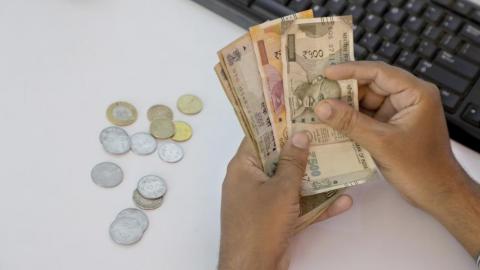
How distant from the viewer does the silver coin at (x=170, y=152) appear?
32.3 inches

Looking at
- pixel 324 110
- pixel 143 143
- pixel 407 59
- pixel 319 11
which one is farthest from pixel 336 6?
pixel 143 143

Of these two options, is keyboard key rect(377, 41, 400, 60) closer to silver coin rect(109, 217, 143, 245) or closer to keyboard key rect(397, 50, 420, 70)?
keyboard key rect(397, 50, 420, 70)

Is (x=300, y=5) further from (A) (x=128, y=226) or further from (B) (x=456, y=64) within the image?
(A) (x=128, y=226)

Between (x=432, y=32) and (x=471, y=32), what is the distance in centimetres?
6

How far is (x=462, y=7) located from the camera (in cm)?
94

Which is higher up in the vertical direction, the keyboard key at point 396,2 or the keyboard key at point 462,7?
the keyboard key at point 462,7

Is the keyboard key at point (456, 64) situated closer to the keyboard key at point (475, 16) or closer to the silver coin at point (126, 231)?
the keyboard key at point (475, 16)

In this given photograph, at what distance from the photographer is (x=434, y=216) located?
0.83 meters

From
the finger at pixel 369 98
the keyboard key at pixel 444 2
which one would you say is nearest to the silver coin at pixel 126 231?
the finger at pixel 369 98

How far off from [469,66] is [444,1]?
0.11 metres

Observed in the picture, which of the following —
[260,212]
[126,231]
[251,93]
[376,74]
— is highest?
[376,74]

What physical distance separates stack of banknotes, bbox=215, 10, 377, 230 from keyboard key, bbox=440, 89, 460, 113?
0.14 metres

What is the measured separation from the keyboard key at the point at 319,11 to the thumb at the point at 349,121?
191 mm

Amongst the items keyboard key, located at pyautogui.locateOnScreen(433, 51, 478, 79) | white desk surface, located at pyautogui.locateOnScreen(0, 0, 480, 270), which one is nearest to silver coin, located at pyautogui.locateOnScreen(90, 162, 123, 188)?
white desk surface, located at pyautogui.locateOnScreen(0, 0, 480, 270)
